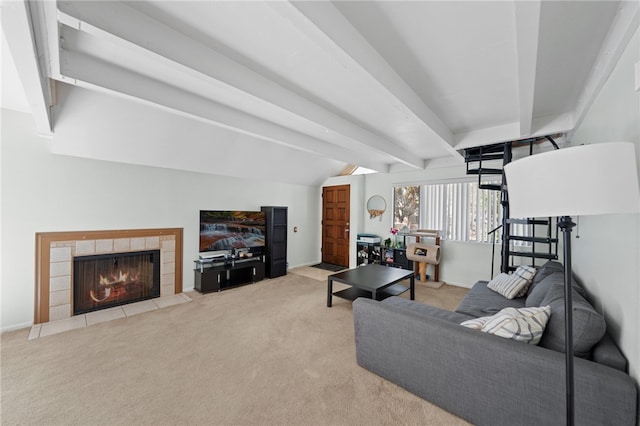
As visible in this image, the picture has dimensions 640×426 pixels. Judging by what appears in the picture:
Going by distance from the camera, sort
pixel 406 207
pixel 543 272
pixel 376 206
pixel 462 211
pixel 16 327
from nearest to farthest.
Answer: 1. pixel 543 272
2. pixel 16 327
3. pixel 462 211
4. pixel 406 207
5. pixel 376 206

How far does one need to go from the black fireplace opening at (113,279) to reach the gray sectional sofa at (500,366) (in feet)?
10.9

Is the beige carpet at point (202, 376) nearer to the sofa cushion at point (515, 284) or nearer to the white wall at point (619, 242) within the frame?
the white wall at point (619, 242)

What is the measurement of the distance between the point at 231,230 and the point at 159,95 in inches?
109

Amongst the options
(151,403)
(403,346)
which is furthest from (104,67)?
(403,346)

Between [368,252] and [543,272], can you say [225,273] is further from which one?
[543,272]

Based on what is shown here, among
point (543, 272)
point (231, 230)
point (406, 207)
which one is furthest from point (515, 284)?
point (231, 230)

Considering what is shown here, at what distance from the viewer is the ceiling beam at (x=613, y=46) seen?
1.27 meters

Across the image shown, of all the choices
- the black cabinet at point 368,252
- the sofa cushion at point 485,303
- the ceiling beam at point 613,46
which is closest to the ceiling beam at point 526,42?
the ceiling beam at point 613,46

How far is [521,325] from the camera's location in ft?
4.82

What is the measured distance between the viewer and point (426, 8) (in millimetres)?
1327

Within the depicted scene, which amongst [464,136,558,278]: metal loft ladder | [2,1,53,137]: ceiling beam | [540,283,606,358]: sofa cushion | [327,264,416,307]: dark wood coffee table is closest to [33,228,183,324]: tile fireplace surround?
[2,1,53,137]: ceiling beam

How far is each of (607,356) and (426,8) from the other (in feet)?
6.59

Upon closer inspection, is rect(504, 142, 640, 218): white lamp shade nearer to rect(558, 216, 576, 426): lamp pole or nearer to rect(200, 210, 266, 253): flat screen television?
rect(558, 216, 576, 426): lamp pole

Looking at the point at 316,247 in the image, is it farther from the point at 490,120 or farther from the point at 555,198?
the point at 555,198
